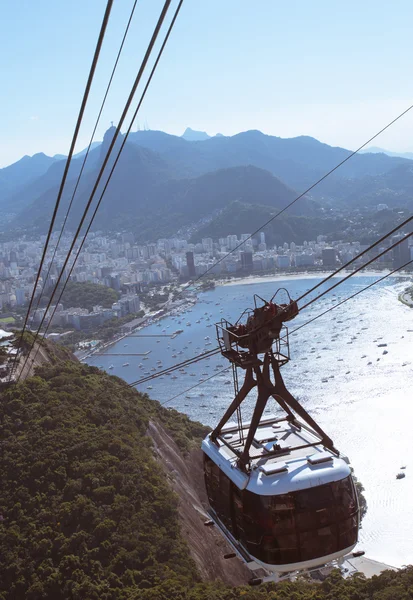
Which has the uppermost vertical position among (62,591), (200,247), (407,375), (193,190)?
(193,190)

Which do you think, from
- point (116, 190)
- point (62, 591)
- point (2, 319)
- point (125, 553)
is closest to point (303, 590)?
point (125, 553)

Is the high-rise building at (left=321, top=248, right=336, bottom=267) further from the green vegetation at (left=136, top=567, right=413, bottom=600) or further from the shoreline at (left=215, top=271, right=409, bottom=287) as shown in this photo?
the green vegetation at (left=136, top=567, right=413, bottom=600)

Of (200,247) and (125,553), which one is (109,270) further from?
(125,553)

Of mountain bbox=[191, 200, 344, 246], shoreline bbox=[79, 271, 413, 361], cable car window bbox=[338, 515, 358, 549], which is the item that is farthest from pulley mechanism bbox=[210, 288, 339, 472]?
mountain bbox=[191, 200, 344, 246]

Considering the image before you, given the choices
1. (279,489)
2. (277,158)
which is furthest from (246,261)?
(277,158)

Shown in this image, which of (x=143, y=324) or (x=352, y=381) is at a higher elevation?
(x=143, y=324)

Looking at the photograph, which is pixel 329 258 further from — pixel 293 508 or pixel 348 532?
pixel 293 508
